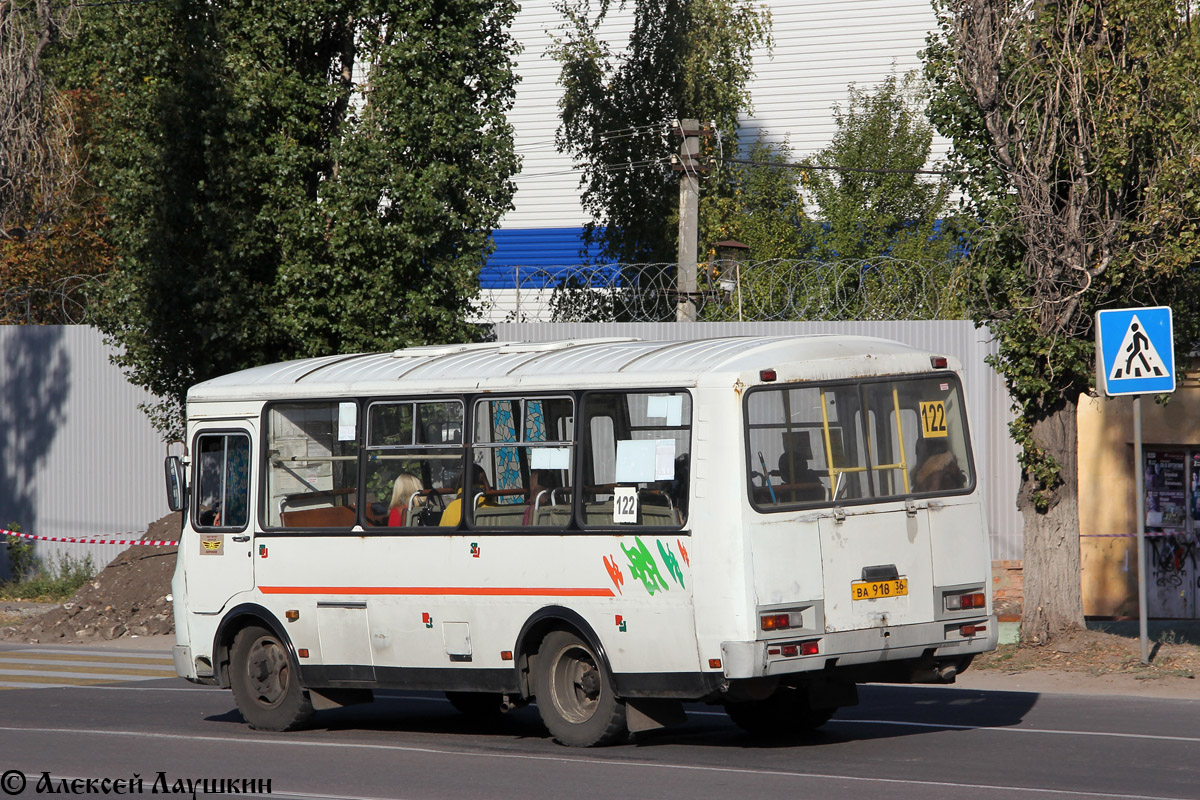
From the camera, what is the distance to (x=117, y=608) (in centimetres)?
2019

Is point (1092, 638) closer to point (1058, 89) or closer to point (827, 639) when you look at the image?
point (1058, 89)

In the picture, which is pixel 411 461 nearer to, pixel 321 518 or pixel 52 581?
pixel 321 518

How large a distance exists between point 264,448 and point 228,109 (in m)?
7.06

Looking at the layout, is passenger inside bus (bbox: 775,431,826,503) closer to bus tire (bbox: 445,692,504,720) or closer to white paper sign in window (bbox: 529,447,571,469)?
white paper sign in window (bbox: 529,447,571,469)

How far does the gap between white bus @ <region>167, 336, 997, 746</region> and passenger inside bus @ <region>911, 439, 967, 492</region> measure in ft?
0.07

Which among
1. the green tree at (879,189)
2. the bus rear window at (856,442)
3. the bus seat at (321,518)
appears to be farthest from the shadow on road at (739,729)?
the green tree at (879,189)

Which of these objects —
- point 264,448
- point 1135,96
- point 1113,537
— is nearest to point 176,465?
point 264,448

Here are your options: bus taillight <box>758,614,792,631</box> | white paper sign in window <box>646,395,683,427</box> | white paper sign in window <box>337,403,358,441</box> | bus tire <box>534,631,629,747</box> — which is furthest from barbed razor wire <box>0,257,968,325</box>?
bus taillight <box>758,614,792,631</box>

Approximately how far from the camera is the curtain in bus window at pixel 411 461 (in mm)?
11328

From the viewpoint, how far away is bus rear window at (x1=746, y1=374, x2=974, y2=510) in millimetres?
9922

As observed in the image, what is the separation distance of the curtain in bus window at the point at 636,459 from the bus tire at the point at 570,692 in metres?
0.88

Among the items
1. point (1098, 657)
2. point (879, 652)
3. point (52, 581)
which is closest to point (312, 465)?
point (879, 652)

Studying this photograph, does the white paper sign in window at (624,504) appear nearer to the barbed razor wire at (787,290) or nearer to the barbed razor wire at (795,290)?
the barbed razor wire at (787,290)

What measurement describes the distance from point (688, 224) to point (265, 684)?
11.9 meters
